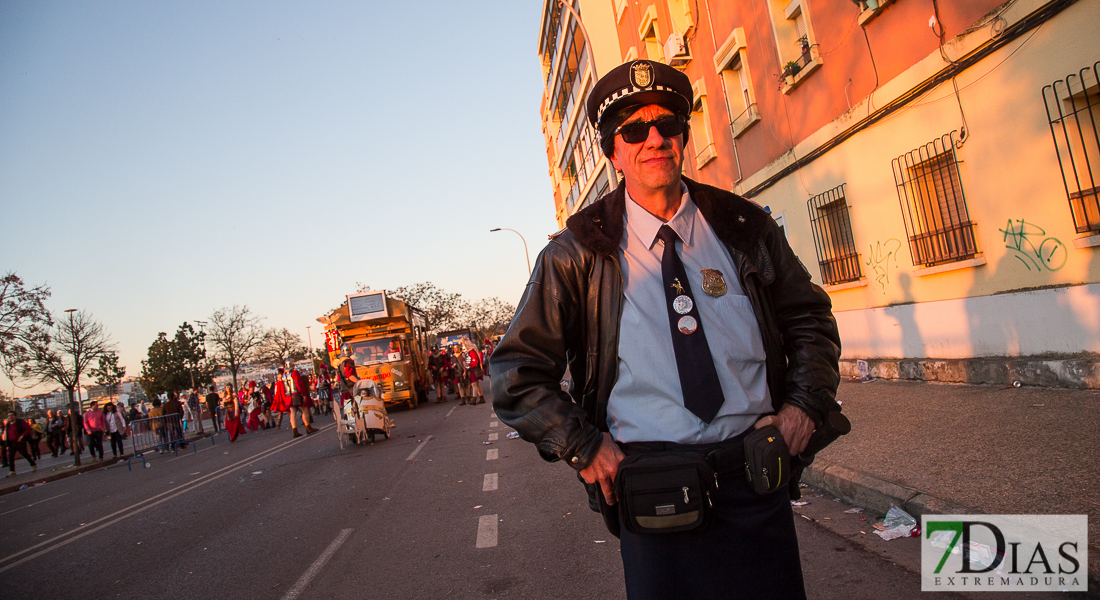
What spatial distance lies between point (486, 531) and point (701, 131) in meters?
13.8

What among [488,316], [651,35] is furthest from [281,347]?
[651,35]

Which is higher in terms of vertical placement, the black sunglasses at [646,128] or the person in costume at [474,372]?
the black sunglasses at [646,128]

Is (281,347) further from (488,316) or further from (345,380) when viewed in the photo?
(345,380)

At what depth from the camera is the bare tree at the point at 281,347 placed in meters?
70.7

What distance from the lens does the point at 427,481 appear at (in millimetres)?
8281

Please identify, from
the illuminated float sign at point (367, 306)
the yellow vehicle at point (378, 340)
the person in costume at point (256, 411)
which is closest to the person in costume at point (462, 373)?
the yellow vehicle at point (378, 340)

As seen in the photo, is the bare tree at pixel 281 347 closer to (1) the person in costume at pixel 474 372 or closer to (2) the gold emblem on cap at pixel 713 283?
(1) the person in costume at pixel 474 372

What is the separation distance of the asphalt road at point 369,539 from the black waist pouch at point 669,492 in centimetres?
221

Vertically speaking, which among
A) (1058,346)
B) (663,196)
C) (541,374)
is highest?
(663,196)

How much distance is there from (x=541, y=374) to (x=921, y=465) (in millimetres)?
4100

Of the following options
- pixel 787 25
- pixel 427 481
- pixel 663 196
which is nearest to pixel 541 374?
pixel 663 196

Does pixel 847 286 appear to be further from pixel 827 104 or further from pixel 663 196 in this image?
pixel 663 196

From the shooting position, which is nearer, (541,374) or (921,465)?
(541,374)

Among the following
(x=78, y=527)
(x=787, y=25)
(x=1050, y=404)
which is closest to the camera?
(x=1050, y=404)
